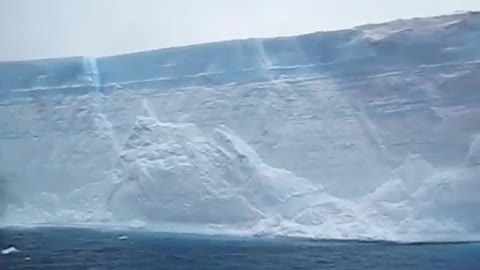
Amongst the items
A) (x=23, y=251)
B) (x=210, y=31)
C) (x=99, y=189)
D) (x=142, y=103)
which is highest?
(x=210, y=31)

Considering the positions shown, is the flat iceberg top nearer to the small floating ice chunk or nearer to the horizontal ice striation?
the horizontal ice striation

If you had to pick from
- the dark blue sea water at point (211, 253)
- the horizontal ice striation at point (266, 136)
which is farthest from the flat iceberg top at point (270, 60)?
the dark blue sea water at point (211, 253)

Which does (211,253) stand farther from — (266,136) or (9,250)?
(9,250)

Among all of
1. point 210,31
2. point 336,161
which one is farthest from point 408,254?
point 210,31

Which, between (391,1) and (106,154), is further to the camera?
(106,154)

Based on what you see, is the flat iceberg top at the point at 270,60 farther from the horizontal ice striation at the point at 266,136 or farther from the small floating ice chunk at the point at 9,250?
the small floating ice chunk at the point at 9,250

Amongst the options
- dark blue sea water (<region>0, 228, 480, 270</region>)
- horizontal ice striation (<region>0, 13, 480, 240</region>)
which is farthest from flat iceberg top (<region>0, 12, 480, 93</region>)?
dark blue sea water (<region>0, 228, 480, 270</region>)

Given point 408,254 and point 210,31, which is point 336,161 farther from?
point 210,31

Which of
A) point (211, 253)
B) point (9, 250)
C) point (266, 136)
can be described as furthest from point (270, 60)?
point (9, 250)
